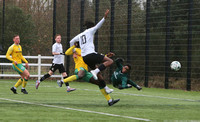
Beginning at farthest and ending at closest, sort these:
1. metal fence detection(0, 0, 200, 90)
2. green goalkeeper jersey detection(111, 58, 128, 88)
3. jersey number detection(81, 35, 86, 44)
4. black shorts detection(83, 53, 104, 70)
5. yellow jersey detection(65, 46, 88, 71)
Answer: metal fence detection(0, 0, 200, 90) → green goalkeeper jersey detection(111, 58, 128, 88) → yellow jersey detection(65, 46, 88, 71) → jersey number detection(81, 35, 86, 44) → black shorts detection(83, 53, 104, 70)

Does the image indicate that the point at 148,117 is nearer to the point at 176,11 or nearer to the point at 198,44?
the point at 198,44

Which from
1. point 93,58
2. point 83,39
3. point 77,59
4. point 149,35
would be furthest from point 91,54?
point 149,35

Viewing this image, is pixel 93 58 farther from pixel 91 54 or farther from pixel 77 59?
pixel 77 59

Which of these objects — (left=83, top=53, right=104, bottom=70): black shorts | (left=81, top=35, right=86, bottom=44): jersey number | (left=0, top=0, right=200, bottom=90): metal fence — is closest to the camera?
(left=83, top=53, right=104, bottom=70): black shorts

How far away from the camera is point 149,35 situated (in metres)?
19.2

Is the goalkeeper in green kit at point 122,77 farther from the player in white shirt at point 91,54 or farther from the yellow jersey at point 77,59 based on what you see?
the player in white shirt at point 91,54

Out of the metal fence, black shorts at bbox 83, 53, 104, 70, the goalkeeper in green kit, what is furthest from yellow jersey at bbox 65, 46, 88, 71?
the metal fence

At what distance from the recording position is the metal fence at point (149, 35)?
17531mm

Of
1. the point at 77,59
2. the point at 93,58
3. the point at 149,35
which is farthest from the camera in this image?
the point at 149,35

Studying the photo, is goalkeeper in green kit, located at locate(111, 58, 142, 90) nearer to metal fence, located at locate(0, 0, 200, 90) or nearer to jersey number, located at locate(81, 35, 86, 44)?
jersey number, located at locate(81, 35, 86, 44)

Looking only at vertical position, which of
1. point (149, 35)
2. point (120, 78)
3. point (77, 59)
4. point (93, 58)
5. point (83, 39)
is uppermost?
point (149, 35)

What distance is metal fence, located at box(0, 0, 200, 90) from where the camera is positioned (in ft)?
57.5

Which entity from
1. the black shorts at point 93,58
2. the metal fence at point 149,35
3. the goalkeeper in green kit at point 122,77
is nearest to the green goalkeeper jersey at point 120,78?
the goalkeeper in green kit at point 122,77

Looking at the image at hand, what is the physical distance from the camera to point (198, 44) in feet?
56.5
